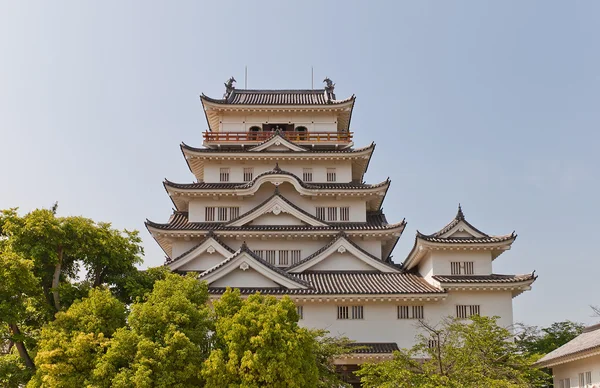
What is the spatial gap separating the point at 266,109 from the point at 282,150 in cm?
299

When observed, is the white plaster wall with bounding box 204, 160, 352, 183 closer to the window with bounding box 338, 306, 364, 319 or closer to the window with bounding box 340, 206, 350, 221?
the window with bounding box 340, 206, 350, 221

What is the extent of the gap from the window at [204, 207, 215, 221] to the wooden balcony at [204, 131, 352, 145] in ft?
12.5

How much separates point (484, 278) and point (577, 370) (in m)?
5.04

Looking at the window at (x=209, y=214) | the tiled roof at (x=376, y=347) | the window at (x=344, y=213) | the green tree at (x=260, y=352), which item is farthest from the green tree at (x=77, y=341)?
the window at (x=344, y=213)

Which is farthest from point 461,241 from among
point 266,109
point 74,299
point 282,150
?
point 74,299

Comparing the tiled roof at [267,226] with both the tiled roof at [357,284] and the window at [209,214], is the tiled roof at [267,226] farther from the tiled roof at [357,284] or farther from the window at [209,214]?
the tiled roof at [357,284]

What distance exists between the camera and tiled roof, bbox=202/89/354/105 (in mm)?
32031

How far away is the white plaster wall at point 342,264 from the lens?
87.1ft

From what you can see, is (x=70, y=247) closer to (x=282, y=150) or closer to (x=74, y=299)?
(x=74, y=299)

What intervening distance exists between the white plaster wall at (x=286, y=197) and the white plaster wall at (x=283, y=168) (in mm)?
1272

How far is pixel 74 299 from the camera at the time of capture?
18.2m

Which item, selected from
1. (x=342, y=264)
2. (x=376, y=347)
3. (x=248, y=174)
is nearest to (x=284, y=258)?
(x=342, y=264)

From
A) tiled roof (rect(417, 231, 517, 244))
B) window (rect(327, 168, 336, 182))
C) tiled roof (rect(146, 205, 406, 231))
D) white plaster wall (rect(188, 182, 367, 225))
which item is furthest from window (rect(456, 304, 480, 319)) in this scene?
window (rect(327, 168, 336, 182))

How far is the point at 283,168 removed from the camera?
3027 centimetres
